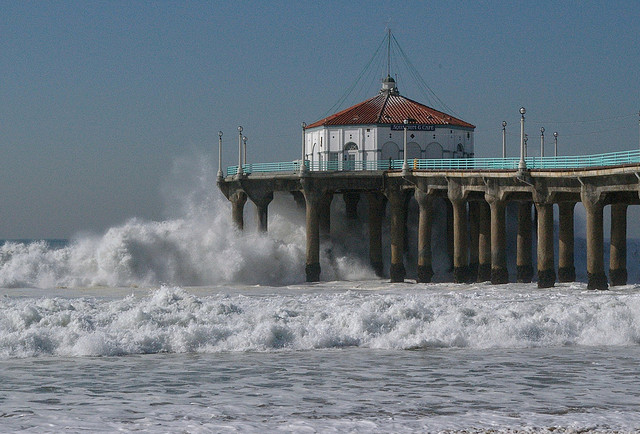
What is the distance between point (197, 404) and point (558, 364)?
288 inches

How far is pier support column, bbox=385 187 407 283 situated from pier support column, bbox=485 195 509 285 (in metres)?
5.27

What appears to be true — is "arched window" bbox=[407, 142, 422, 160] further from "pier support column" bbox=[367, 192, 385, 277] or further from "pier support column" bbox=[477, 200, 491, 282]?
"pier support column" bbox=[477, 200, 491, 282]

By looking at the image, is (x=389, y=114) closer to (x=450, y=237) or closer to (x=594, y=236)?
(x=450, y=237)

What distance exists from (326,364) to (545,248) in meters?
20.2

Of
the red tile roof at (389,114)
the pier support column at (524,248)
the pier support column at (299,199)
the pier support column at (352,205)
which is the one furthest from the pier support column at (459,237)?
the pier support column at (299,199)

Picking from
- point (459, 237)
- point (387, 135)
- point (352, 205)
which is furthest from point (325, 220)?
point (459, 237)

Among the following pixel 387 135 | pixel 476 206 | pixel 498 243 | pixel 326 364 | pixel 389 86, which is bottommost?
pixel 326 364

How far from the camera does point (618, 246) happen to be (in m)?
37.8

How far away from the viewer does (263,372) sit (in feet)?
61.4

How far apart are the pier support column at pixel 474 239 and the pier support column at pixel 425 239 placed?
2.10 m

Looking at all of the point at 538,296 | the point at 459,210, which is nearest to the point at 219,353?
the point at 538,296

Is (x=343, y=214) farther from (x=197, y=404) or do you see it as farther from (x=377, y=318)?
(x=197, y=404)

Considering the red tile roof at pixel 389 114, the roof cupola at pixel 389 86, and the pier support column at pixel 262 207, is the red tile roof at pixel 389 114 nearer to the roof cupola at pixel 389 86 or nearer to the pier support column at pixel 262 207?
the roof cupola at pixel 389 86

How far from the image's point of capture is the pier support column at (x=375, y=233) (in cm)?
4816
